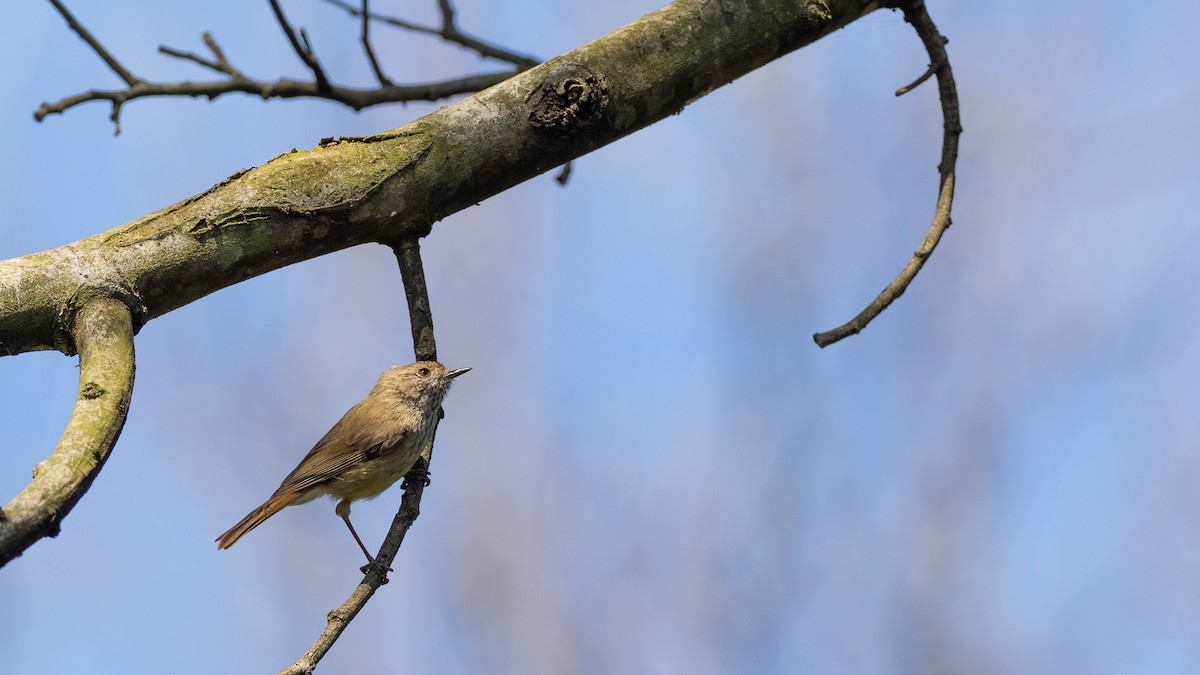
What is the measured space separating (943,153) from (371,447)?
2616 mm

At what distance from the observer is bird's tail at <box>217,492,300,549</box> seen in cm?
429

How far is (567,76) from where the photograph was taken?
3064 millimetres

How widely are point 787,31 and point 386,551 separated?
6.57 ft

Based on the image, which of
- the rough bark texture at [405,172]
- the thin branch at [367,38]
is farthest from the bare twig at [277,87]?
the rough bark texture at [405,172]

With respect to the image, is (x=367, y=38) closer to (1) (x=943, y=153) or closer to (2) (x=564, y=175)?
(2) (x=564, y=175)

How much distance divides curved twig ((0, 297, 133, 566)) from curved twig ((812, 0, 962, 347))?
1815 millimetres

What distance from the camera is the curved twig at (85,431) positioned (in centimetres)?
192

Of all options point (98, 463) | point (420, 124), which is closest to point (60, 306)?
point (98, 463)

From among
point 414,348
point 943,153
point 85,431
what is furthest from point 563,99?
point 85,431

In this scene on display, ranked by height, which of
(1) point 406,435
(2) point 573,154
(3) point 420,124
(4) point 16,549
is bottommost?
(1) point 406,435

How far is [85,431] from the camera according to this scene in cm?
217

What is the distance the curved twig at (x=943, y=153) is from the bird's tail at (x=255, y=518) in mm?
2644

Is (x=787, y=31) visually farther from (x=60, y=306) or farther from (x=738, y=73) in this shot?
(x=60, y=306)

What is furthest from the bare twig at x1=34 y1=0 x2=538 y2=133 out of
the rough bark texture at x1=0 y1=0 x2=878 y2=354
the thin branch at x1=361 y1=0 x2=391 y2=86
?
the rough bark texture at x1=0 y1=0 x2=878 y2=354
